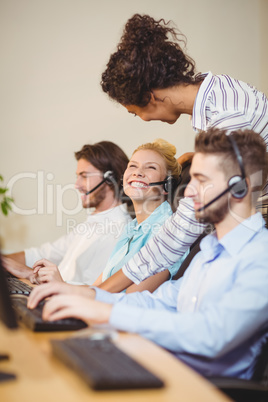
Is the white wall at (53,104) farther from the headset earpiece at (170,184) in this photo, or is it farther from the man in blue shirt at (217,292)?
the man in blue shirt at (217,292)

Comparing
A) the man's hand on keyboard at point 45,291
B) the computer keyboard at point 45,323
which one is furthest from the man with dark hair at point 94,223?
the computer keyboard at point 45,323

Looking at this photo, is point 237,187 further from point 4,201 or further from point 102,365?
point 4,201

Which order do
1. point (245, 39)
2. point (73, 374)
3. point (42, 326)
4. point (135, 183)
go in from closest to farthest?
point (73, 374) < point (42, 326) < point (135, 183) < point (245, 39)

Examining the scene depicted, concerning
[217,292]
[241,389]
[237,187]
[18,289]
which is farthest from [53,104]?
[241,389]

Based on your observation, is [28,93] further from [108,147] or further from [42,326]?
[42,326]

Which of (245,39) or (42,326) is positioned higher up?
(245,39)

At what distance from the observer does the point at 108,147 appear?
2689mm

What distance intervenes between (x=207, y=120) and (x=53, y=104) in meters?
2.03

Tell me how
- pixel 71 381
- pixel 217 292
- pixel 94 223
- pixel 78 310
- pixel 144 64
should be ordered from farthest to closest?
pixel 94 223, pixel 144 64, pixel 217 292, pixel 78 310, pixel 71 381

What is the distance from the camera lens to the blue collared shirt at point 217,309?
0.97 meters

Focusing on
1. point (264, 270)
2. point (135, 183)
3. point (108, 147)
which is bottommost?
point (264, 270)

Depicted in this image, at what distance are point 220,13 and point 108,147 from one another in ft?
4.37

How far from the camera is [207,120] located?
1.55 metres

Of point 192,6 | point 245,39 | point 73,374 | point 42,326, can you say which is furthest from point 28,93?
point 73,374
